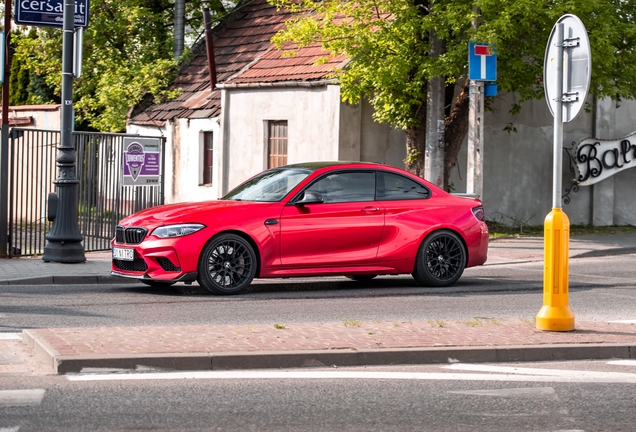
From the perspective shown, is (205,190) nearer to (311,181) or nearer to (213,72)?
(213,72)

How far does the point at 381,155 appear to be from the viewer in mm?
24359

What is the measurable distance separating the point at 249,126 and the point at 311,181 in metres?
13.6

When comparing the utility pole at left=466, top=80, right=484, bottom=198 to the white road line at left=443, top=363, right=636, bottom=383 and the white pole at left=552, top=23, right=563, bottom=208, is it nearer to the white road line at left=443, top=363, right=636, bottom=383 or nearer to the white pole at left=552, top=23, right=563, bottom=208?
the white pole at left=552, top=23, right=563, bottom=208

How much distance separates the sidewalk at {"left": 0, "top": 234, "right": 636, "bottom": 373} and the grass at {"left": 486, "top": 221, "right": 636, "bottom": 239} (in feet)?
42.4

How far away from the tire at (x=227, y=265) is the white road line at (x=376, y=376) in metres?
4.62

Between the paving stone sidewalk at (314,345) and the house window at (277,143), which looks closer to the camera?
the paving stone sidewalk at (314,345)

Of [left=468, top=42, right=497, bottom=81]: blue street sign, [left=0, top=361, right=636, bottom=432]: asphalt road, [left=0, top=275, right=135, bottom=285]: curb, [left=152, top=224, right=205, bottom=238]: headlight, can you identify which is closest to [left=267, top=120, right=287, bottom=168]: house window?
[left=468, top=42, right=497, bottom=81]: blue street sign

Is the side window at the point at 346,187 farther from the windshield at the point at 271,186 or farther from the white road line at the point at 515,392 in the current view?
the white road line at the point at 515,392

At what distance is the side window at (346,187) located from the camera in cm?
1305

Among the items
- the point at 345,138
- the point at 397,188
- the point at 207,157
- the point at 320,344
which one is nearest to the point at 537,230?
the point at 345,138

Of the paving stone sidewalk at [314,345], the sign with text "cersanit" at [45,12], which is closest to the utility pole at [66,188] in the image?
the sign with text "cersanit" at [45,12]

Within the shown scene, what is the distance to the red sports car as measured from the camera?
39.9 ft

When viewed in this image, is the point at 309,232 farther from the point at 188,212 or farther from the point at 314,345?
the point at 314,345

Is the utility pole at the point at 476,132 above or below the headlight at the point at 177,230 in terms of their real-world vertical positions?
above
